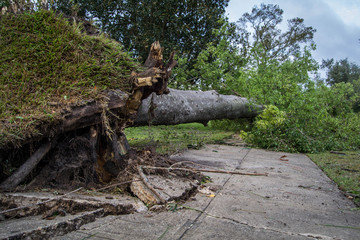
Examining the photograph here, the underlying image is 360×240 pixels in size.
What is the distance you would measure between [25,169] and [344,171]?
3.92m

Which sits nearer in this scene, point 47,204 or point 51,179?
point 47,204

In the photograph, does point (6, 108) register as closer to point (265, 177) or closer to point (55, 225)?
point (55, 225)

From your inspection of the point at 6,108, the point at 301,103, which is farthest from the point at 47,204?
the point at 301,103

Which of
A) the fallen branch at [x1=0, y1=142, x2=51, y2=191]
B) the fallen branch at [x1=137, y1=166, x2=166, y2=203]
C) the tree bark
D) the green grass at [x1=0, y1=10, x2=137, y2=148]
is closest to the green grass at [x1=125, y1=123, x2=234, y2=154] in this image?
the tree bark

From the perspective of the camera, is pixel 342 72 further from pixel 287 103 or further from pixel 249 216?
pixel 249 216

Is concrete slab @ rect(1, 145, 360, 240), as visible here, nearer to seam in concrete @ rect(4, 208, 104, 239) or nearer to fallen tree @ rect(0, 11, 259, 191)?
seam in concrete @ rect(4, 208, 104, 239)

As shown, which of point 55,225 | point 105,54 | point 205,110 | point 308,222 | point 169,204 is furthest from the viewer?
point 205,110

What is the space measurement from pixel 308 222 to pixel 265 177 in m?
1.47

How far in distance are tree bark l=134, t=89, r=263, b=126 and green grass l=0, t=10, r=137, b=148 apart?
51.4 inches

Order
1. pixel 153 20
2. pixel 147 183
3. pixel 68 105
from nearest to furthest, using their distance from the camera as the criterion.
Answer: pixel 147 183 → pixel 68 105 → pixel 153 20

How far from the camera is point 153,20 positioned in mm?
13766

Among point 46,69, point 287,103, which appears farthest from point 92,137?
point 287,103

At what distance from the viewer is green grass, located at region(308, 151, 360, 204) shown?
307cm

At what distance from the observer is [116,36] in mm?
14062
